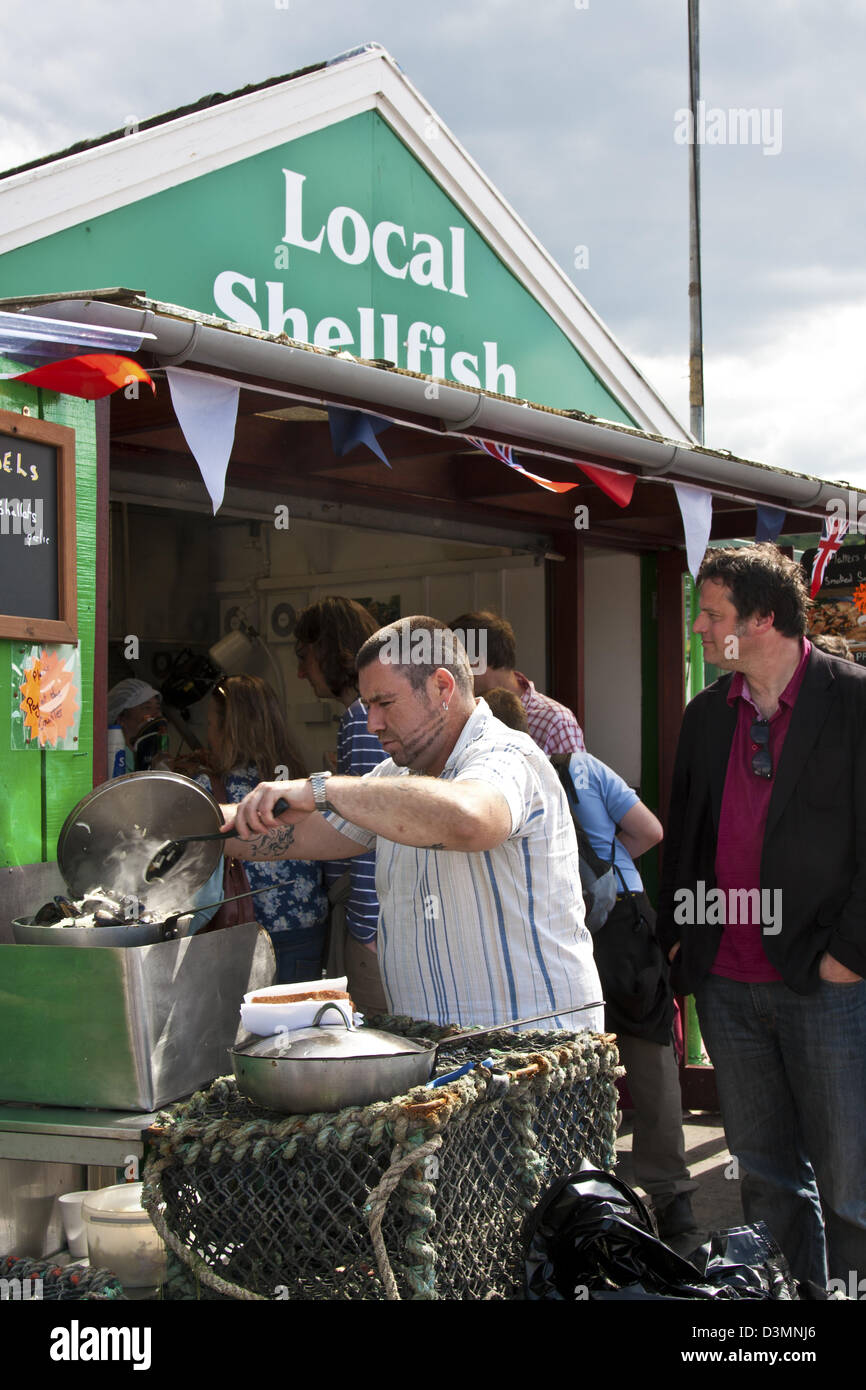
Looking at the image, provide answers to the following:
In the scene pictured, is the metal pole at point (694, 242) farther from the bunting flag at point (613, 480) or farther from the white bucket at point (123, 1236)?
the white bucket at point (123, 1236)

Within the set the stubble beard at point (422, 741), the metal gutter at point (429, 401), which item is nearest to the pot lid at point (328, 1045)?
the stubble beard at point (422, 741)

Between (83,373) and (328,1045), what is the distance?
157 centimetres

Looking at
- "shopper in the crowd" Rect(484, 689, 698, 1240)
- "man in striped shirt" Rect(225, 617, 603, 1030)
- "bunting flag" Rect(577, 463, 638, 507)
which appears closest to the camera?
"man in striped shirt" Rect(225, 617, 603, 1030)

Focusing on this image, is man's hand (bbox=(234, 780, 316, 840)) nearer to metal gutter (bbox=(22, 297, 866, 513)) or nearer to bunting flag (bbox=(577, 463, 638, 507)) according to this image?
metal gutter (bbox=(22, 297, 866, 513))

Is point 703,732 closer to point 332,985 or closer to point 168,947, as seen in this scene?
point 332,985

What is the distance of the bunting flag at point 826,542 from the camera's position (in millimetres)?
5953

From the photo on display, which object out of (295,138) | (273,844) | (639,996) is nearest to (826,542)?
(639,996)

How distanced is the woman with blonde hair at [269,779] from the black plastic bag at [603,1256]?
83.0 inches

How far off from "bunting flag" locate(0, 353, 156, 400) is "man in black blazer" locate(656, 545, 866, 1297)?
1579 mm

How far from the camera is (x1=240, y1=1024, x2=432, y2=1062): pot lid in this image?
2.08 m

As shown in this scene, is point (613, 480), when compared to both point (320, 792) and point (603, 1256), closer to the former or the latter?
point (320, 792)

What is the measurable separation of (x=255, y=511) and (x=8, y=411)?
2231mm

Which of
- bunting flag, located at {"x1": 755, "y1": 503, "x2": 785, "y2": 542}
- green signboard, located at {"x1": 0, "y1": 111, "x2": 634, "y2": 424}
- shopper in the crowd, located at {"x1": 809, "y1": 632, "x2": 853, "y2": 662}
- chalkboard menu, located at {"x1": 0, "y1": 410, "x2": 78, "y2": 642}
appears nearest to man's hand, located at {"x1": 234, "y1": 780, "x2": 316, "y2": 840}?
chalkboard menu, located at {"x1": 0, "y1": 410, "x2": 78, "y2": 642}
